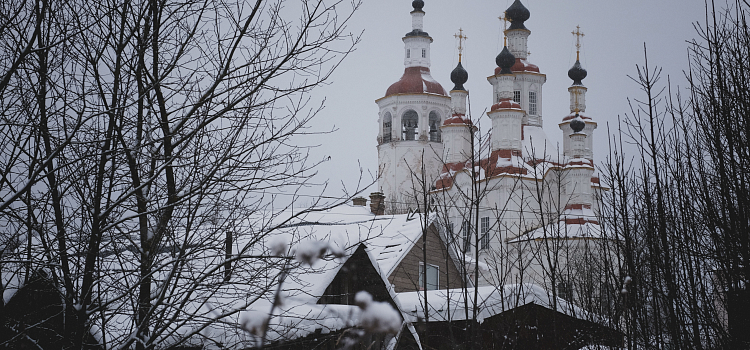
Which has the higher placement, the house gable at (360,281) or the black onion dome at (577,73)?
the black onion dome at (577,73)

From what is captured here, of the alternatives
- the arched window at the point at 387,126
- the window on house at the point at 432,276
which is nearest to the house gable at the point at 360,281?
the window on house at the point at 432,276

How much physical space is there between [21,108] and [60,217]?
96 centimetres

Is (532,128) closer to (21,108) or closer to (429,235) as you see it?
(429,235)

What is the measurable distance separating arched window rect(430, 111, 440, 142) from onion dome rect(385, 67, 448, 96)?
1659 mm

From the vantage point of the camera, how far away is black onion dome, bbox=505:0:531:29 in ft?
154

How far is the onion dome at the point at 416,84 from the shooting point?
51906 millimetres

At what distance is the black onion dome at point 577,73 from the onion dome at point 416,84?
878 centimetres

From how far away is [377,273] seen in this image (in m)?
13.6

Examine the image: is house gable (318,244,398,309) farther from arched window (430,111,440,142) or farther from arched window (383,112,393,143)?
arched window (430,111,440,142)

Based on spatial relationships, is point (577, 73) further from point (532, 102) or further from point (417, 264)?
point (417, 264)

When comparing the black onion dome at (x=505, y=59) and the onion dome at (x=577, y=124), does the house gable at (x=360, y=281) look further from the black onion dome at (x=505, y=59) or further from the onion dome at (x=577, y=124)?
the onion dome at (x=577, y=124)

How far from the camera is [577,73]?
51.1 meters

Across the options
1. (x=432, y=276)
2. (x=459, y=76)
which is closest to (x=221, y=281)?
(x=432, y=276)

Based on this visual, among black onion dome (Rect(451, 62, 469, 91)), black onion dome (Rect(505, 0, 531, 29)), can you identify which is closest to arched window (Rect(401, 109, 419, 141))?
black onion dome (Rect(451, 62, 469, 91))
